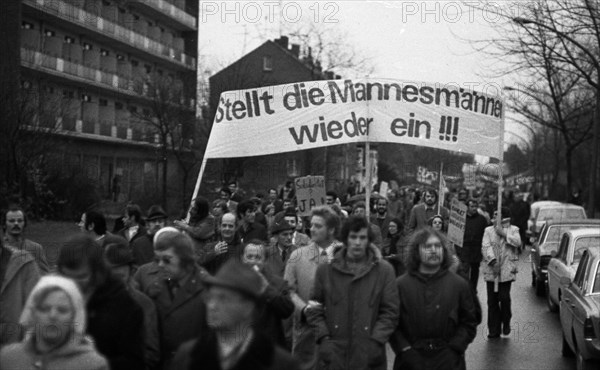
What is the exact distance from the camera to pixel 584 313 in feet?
35.4

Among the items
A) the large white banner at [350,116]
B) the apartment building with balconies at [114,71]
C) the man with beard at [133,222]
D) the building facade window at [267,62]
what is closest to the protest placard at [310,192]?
the large white banner at [350,116]

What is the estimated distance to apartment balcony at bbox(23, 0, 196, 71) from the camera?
1892 inches

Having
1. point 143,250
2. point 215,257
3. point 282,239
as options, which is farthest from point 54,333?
point 143,250

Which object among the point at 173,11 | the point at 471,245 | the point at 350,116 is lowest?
the point at 471,245

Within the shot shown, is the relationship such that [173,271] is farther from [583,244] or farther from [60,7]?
[60,7]

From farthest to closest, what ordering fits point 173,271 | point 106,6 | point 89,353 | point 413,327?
1. point 106,6
2. point 413,327
3. point 173,271
4. point 89,353

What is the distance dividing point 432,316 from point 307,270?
1.21 m

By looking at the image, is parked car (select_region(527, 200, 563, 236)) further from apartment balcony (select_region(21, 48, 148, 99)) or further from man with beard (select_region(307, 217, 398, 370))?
man with beard (select_region(307, 217, 398, 370))

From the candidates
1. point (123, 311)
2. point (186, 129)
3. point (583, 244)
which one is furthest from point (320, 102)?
point (186, 129)

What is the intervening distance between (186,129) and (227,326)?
3978 centimetres

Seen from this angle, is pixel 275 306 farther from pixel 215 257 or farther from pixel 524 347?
pixel 524 347

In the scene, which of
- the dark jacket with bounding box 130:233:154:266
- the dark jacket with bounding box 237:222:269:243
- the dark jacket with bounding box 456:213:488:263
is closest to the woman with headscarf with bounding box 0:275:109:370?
the dark jacket with bounding box 130:233:154:266

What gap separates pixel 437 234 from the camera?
742 cm

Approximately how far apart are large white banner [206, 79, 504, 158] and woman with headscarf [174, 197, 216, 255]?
2.12 metres
